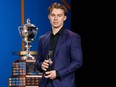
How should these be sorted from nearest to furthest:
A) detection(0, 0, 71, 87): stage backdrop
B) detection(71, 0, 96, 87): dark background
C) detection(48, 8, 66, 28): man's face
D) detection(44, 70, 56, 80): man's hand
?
detection(44, 70, 56, 80): man's hand
detection(48, 8, 66, 28): man's face
detection(71, 0, 96, 87): dark background
detection(0, 0, 71, 87): stage backdrop

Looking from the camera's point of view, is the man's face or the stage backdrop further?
the stage backdrop

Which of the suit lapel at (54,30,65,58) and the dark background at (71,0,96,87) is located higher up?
the suit lapel at (54,30,65,58)

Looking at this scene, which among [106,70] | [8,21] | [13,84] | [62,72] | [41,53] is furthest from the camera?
[8,21]

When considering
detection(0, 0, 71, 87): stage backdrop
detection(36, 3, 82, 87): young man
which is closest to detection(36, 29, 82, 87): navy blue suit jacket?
detection(36, 3, 82, 87): young man

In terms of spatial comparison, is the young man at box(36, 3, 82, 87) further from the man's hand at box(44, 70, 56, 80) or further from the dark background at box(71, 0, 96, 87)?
the dark background at box(71, 0, 96, 87)

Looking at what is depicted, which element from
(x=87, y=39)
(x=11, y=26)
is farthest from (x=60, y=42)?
(x=11, y=26)

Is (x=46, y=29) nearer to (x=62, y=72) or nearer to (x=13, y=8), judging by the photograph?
(x=13, y=8)

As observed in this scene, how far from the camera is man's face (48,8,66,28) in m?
1.90

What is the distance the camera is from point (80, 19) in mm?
3783

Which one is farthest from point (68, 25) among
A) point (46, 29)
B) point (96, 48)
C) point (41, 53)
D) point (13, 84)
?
point (41, 53)

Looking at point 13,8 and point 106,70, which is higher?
point 13,8

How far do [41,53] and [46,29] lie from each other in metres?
2.08

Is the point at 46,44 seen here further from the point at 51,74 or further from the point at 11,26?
the point at 11,26

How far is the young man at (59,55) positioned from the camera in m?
1.83
